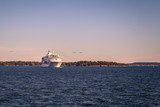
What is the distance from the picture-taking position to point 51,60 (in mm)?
164875

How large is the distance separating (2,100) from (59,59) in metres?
138

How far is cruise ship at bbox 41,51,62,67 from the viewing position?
539ft

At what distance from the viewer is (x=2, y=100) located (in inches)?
1084

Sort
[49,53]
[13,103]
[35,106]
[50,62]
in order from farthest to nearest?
[49,53] < [50,62] < [13,103] < [35,106]

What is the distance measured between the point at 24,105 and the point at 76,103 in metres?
5.72

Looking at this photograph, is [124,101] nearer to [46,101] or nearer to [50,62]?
[46,101]

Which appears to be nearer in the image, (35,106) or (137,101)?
(35,106)

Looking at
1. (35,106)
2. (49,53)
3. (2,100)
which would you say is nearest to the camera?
(35,106)

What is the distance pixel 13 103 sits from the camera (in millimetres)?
25844

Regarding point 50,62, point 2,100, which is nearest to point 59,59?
point 50,62

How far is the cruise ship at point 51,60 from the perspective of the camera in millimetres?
164425

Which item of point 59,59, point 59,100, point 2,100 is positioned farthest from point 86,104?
point 59,59

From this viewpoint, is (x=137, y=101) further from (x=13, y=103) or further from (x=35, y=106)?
(x=13, y=103)

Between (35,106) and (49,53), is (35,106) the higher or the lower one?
the lower one
